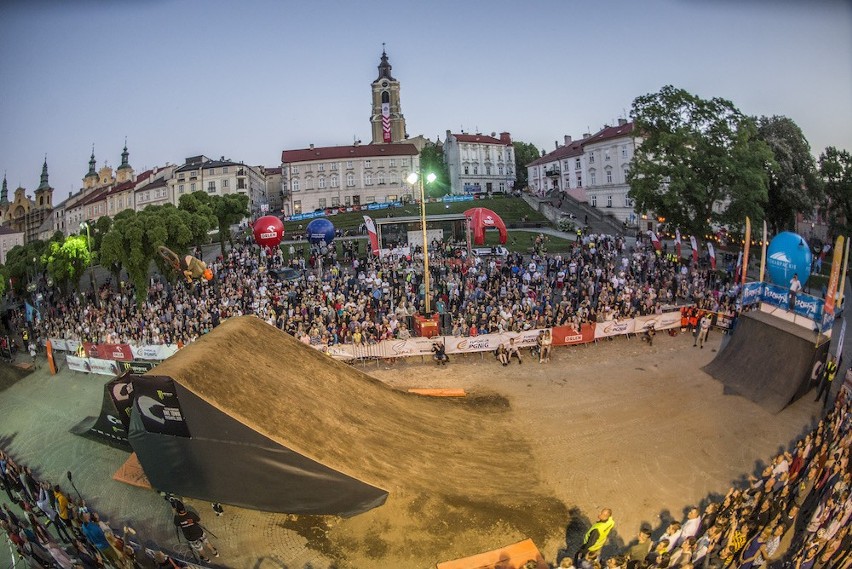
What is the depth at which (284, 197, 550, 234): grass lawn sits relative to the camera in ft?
174

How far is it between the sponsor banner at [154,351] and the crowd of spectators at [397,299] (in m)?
0.53

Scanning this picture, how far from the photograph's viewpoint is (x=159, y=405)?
8.65 meters

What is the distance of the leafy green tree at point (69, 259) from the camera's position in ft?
98.2

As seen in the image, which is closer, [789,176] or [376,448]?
[376,448]

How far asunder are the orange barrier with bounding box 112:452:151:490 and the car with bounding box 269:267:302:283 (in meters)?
17.2

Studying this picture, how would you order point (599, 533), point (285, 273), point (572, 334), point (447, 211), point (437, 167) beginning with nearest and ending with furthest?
point (599, 533) < point (572, 334) < point (285, 273) < point (447, 211) < point (437, 167)

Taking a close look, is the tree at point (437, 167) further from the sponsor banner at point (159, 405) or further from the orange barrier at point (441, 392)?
the sponsor banner at point (159, 405)

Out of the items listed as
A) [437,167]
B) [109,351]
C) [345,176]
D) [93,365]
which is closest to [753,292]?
[109,351]

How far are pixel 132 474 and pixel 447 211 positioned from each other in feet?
161

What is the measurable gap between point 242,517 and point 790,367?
1435 centimetres

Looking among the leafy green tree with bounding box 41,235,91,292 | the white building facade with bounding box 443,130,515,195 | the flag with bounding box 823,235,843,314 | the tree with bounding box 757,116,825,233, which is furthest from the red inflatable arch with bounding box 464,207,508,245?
the white building facade with bounding box 443,130,515,195

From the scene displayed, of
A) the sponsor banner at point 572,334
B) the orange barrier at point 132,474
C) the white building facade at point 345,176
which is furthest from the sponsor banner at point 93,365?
the white building facade at point 345,176

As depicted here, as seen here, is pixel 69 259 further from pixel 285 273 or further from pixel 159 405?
pixel 159 405

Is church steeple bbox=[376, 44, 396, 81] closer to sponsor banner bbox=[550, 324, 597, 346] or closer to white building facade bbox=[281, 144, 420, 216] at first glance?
white building facade bbox=[281, 144, 420, 216]
